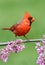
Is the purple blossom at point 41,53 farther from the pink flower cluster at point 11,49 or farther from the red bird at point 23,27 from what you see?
the red bird at point 23,27

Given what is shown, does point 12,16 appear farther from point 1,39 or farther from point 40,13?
point 1,39

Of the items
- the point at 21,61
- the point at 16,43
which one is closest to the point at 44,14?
the point at 21,61

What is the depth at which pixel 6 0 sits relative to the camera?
8.21 metres

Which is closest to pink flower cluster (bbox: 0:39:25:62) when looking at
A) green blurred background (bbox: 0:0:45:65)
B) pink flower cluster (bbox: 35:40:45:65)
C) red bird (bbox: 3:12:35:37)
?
pink flower cluster (bbox: 35:40:45:65)

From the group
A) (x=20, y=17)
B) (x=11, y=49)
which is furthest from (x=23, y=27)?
(x=20, y=17)

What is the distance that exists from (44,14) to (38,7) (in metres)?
0.43

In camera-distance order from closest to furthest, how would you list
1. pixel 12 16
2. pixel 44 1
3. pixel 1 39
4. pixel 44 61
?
pixel 44 61
pixel 1 39
pixel 12 16
pixel 44 1

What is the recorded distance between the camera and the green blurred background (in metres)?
5.66

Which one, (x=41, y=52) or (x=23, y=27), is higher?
(x=41, y=52)

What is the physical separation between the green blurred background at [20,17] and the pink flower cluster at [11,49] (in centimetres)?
289

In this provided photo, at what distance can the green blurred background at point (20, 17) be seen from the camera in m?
5.66

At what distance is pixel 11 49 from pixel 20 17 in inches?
191

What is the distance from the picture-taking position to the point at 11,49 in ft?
8.01

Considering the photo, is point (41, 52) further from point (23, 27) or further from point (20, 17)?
point (20, 17)
